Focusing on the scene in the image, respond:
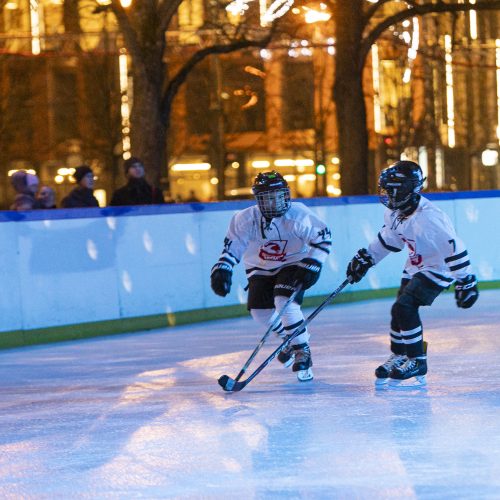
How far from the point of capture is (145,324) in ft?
33.6

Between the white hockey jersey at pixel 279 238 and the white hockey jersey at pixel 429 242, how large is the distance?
18.7 inches

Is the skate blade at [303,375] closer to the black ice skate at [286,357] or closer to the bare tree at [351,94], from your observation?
the black ice skate at [286,357]

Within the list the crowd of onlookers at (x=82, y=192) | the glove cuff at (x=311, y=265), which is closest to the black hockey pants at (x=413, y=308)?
the glove cuff at (x=311, y=265)

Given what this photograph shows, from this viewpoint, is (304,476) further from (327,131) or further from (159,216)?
(327,131)

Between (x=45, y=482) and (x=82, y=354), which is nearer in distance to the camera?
(x=45, y=482)

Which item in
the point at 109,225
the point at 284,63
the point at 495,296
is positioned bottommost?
the point at 495,296

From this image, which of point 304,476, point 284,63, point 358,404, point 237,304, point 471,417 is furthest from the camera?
point 284,63

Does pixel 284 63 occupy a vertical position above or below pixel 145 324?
above

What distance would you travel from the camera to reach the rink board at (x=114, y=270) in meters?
9.48

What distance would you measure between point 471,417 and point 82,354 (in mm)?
3790

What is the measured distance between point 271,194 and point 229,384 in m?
1.08

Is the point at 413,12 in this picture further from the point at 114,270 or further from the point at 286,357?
the point at 286,357

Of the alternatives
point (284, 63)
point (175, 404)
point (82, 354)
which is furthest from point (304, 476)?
point (284, 63)

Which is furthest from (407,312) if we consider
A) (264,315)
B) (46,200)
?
(46,200)
